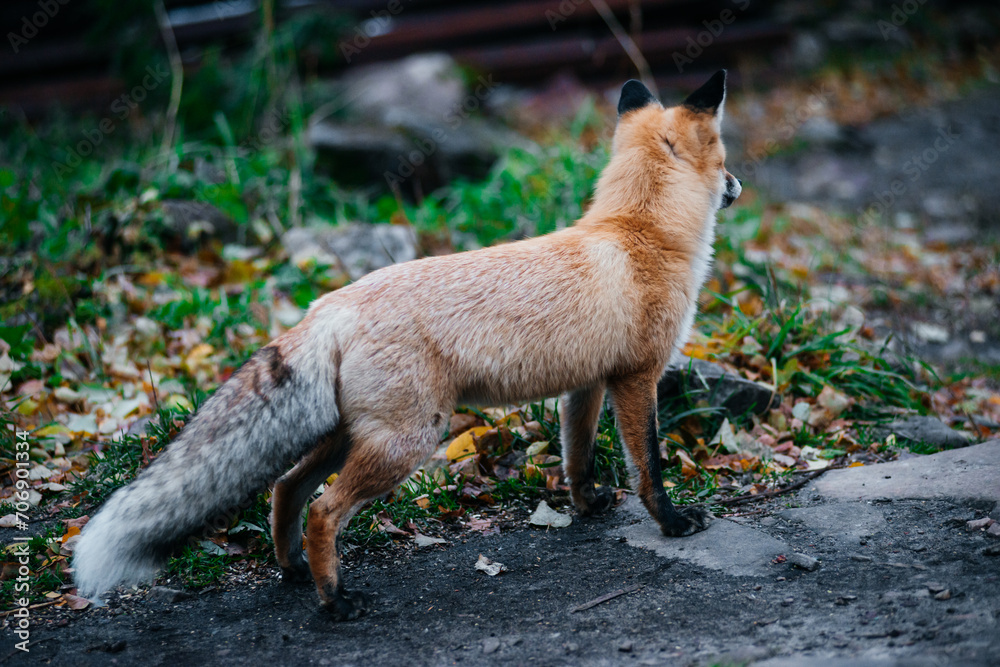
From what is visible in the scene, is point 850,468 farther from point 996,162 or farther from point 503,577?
point 996,162

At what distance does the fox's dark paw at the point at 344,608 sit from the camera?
3.08 meters

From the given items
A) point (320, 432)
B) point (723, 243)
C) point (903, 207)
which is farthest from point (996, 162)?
point (320, 432)

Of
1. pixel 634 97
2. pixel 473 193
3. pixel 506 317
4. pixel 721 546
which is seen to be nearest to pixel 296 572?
pixel 506 317

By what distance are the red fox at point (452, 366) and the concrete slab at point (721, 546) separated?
0.09 m

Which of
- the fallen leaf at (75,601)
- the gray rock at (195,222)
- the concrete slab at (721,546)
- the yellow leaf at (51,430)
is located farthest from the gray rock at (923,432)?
the gray rock at (195,222)

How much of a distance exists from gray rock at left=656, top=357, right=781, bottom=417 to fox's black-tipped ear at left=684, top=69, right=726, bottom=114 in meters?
1.62

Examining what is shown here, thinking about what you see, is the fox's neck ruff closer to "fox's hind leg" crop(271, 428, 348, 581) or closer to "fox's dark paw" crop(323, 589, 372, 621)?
"fox's hind leg" crop(271, 428, 348, 581)

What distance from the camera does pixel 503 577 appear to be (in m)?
3.41

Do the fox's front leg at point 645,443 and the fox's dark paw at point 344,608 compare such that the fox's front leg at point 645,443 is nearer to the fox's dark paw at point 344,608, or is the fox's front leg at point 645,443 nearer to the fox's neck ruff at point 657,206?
the fox's neck ruff at point 657,206

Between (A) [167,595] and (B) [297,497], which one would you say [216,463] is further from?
(A) [167,595]

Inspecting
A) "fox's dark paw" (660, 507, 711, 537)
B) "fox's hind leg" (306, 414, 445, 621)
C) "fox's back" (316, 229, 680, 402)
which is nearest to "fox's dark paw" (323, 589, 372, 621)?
"fox's hind leg" (306, 414, 445, 621)

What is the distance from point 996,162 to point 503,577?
1116 centimetres

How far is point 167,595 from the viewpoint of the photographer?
338 cm

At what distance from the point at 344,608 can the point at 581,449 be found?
1509 mm
